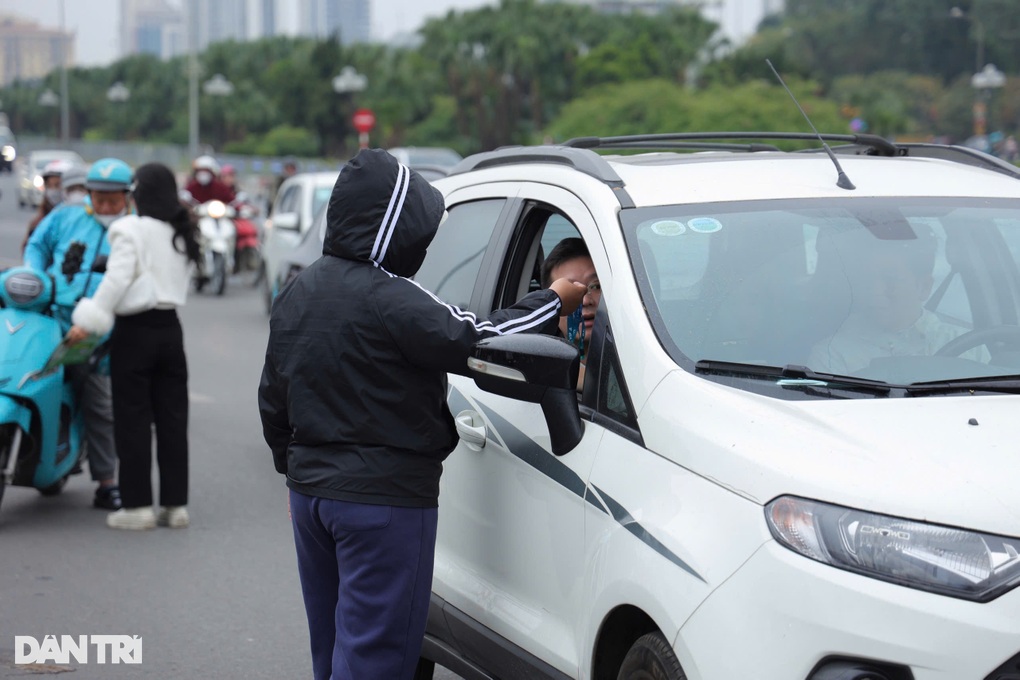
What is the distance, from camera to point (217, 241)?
66.0ft

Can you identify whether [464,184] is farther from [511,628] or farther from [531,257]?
[511,628]

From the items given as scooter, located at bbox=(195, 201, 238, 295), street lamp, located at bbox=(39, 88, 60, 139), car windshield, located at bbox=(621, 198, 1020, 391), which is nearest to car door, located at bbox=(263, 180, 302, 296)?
scooter, located at bbox=(195, 201, 238, 295)

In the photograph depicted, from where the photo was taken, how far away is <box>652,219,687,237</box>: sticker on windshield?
12.1 ft

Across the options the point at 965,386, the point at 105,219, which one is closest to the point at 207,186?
the point at 105,219

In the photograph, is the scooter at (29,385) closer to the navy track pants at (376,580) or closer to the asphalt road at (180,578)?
the asphalt road at (180,578)

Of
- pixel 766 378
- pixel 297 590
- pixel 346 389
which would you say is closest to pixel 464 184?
pixel 346 389

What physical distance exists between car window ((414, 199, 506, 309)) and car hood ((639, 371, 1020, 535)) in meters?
1.37

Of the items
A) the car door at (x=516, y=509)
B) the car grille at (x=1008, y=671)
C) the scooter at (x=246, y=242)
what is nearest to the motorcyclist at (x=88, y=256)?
the car door at (x=516, y=509)

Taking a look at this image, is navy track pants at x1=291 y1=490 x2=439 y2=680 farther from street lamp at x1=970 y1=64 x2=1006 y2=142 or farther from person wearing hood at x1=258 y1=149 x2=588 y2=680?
street lamp at x1=970 y1=64 x2=1006 y2=142

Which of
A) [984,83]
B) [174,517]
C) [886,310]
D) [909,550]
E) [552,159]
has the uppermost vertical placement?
[984,83]

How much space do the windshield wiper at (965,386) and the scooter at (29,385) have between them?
5185 millimetres

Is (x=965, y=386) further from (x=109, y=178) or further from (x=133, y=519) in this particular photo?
(x=109, y=178)

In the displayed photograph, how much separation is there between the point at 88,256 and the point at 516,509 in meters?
4.49

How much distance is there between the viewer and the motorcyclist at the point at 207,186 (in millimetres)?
20438
